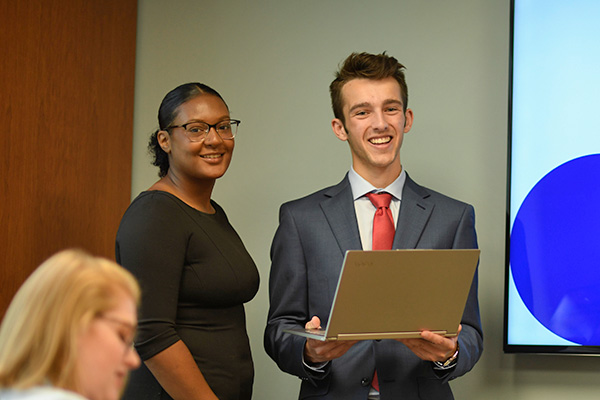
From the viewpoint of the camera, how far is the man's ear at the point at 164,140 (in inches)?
78.9

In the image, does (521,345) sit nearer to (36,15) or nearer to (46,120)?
(46,120)

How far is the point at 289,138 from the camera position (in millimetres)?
2869

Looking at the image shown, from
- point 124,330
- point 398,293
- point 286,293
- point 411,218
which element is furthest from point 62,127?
point 124,330

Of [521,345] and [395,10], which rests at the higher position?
[395,10]

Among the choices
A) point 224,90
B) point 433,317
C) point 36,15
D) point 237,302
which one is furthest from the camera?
point 224,90

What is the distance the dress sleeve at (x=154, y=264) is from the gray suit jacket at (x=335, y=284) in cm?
40

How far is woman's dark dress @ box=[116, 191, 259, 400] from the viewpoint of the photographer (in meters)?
1.74

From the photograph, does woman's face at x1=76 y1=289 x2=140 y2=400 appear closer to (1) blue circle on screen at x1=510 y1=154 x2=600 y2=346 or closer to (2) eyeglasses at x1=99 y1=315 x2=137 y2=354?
(2) eyeglasses at x1=99 y1=315 x2=137 y2=354

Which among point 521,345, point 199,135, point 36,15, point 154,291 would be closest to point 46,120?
point 36,15

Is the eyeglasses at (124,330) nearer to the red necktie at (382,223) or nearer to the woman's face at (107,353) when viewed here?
the woman's face at (107,353)

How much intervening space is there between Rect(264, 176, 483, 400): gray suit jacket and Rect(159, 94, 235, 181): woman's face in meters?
0.33

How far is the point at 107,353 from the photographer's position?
0.95 metres

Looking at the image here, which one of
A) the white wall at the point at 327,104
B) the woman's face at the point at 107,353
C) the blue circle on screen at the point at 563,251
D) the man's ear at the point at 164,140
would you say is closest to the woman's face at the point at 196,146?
the man's ear at the point at 164,140

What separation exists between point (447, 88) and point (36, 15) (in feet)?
4.99
